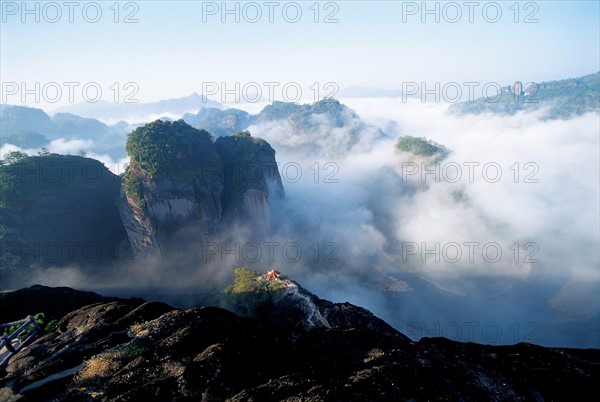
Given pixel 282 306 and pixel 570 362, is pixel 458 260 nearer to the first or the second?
pixel 282 306

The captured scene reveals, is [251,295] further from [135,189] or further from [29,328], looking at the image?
[135,189]

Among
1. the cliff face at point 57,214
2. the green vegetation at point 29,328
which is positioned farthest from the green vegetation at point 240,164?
the green vegetation at point 29,328

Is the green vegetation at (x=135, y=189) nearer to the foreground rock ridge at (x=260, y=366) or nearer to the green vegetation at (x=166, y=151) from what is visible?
the green vegetation at (x=166, y=151)

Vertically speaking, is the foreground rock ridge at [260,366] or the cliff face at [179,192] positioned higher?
the cliff face at [179,192]

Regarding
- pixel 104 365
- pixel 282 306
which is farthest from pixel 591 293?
→ pixel 104 365

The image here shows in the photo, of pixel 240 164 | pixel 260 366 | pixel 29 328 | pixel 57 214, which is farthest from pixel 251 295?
pixel 57 214
